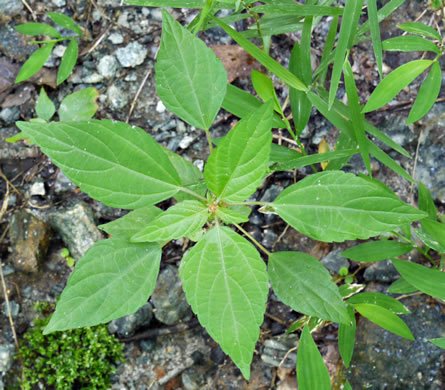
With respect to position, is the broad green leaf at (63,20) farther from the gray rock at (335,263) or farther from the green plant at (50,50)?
Answer: the gray rock at (335,263)

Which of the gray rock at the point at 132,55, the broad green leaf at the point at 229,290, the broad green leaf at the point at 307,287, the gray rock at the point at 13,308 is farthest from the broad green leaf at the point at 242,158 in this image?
the gray rock at the point at 13,308

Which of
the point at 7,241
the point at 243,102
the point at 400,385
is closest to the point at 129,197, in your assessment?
the point at 243,102

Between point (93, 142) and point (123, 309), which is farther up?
point (93, 142)

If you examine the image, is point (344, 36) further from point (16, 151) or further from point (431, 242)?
point (16, 151)

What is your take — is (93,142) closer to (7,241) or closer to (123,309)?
(123,309)

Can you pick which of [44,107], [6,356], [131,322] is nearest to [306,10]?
[44,107]

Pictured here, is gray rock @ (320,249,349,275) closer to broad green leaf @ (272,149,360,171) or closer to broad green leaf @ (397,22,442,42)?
broad green leaf @ (272,149,360,171)
